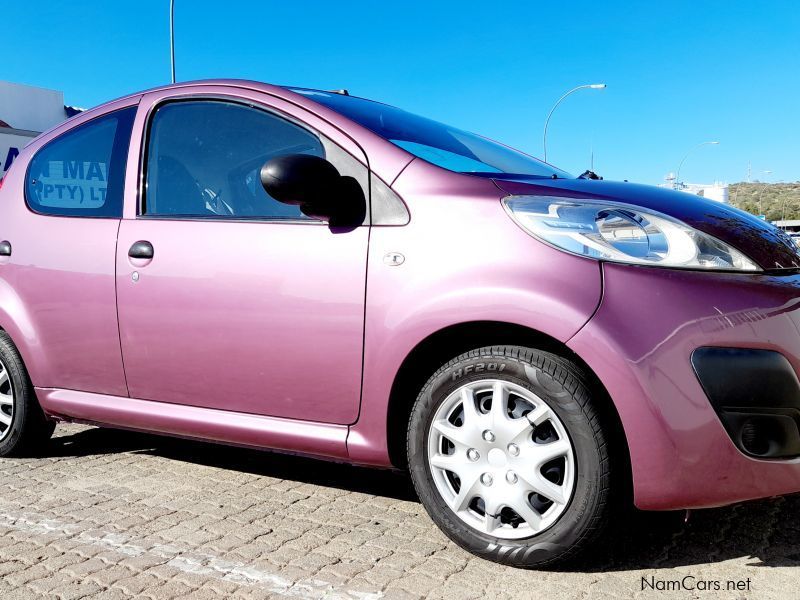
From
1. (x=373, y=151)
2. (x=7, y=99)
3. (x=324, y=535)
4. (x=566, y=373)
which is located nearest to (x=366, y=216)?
(x=373, y=151)

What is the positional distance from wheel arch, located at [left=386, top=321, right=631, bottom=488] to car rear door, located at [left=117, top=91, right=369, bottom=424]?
153 mm

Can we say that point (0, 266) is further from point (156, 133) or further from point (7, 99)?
point (7, 99)

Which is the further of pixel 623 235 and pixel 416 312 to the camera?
pixel 416 312

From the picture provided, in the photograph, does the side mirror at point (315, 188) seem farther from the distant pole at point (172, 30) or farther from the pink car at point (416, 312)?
the distant pole at point (172, 30)

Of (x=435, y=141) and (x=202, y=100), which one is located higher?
(x=202, y=100)

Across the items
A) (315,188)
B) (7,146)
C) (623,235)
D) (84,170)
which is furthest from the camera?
(7,146)

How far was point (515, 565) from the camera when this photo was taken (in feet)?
8.02

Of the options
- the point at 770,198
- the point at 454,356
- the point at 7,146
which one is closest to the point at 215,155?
the point at 454,356

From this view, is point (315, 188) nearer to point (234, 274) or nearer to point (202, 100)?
point (234, 274)

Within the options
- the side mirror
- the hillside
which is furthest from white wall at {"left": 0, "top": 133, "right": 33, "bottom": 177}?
the hillside

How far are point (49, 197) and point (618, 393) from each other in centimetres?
276

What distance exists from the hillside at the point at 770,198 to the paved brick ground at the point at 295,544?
103 meters

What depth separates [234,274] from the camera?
2873 millimetres

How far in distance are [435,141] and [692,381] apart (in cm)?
148
